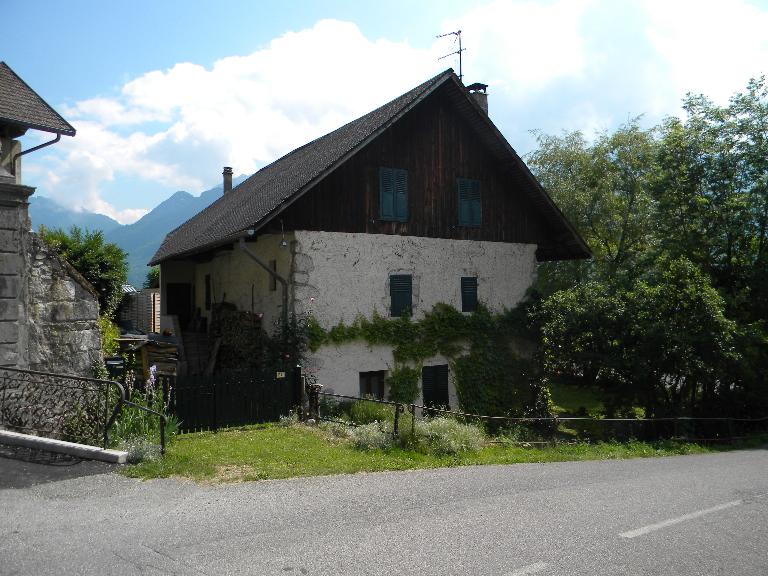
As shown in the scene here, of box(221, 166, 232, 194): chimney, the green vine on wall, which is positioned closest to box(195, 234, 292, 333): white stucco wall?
the green vine on wall

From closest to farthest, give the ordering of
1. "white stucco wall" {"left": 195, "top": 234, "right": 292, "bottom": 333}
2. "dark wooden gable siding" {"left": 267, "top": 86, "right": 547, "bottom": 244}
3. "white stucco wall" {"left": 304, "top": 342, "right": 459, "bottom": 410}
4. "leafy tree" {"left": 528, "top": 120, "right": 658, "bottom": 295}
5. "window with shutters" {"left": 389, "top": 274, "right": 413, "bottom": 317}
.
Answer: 1. "white stucco wall" {"left": 304, "top": 342, "right": 459, "bottom": 410}
2. "dark wooden gable siding" {"left": 267, "top": 86, "right": 547, "bottom": 244}
3. "white stucco wall" {"left": 195, "top": 234, "right": 292, "bottom": 333}
4. "window with shutters" {"left": 389, "top": 274, "right": 413, "bottom": 317}
5. "leafy tree" {"left": 528, "top": 120, "right": 658, "bottom": 295}

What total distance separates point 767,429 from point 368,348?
43.0ft

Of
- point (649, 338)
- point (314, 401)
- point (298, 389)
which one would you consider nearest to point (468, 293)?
point (649, 338)

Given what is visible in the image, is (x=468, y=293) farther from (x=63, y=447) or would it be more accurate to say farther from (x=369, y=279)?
(x=63, y=447)

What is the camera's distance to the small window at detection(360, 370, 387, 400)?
17.2 m

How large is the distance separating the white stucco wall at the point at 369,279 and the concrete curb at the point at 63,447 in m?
7.45

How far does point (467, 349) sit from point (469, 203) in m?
4.30

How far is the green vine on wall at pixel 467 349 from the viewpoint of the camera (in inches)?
670

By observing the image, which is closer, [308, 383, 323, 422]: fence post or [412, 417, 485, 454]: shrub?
[412, 417, 485, 454]: shrub

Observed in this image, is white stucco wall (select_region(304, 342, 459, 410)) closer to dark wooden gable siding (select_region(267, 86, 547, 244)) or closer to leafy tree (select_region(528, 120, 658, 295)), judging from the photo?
dark wooden gable siding (select_region(267, 86, 547, 244))

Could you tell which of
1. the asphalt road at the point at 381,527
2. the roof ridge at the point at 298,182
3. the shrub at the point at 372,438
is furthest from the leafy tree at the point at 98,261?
the asphalt road at the point at 381,527

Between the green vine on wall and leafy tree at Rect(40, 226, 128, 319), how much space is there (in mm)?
13852

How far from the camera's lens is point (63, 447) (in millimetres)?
8875

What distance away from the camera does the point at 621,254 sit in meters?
26.7
